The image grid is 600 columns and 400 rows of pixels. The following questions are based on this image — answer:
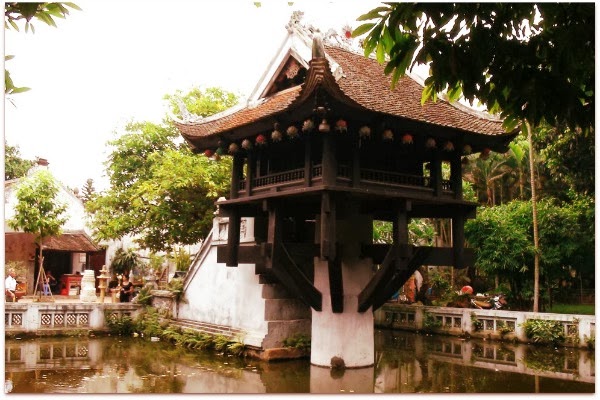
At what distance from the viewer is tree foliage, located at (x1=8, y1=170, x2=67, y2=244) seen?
1198 centimetres

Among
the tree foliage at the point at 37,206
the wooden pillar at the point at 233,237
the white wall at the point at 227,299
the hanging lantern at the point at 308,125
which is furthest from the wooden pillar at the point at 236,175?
the tree foliage at the point at 37,206

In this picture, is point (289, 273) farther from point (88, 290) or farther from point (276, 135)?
point (88, 290)

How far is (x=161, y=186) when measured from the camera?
568 inches

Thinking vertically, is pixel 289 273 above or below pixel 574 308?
above

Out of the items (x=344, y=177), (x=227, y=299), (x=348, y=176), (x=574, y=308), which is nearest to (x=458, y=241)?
(x=348, y=176)

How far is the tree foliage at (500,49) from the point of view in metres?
3.23

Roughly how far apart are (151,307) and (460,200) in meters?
7.43

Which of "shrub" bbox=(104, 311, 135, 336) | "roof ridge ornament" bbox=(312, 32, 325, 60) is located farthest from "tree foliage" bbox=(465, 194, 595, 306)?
"shrub" bbox=(104, 311, 135, 336)

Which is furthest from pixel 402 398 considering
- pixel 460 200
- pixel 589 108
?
pixel 460 200

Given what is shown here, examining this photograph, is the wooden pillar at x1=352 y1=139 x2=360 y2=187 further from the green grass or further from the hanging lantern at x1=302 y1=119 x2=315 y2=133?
the green grass

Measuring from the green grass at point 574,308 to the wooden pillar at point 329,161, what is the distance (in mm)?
5579

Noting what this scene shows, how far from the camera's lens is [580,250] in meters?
12.1

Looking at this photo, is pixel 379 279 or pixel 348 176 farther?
pixel 379 279

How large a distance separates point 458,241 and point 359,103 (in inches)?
113
